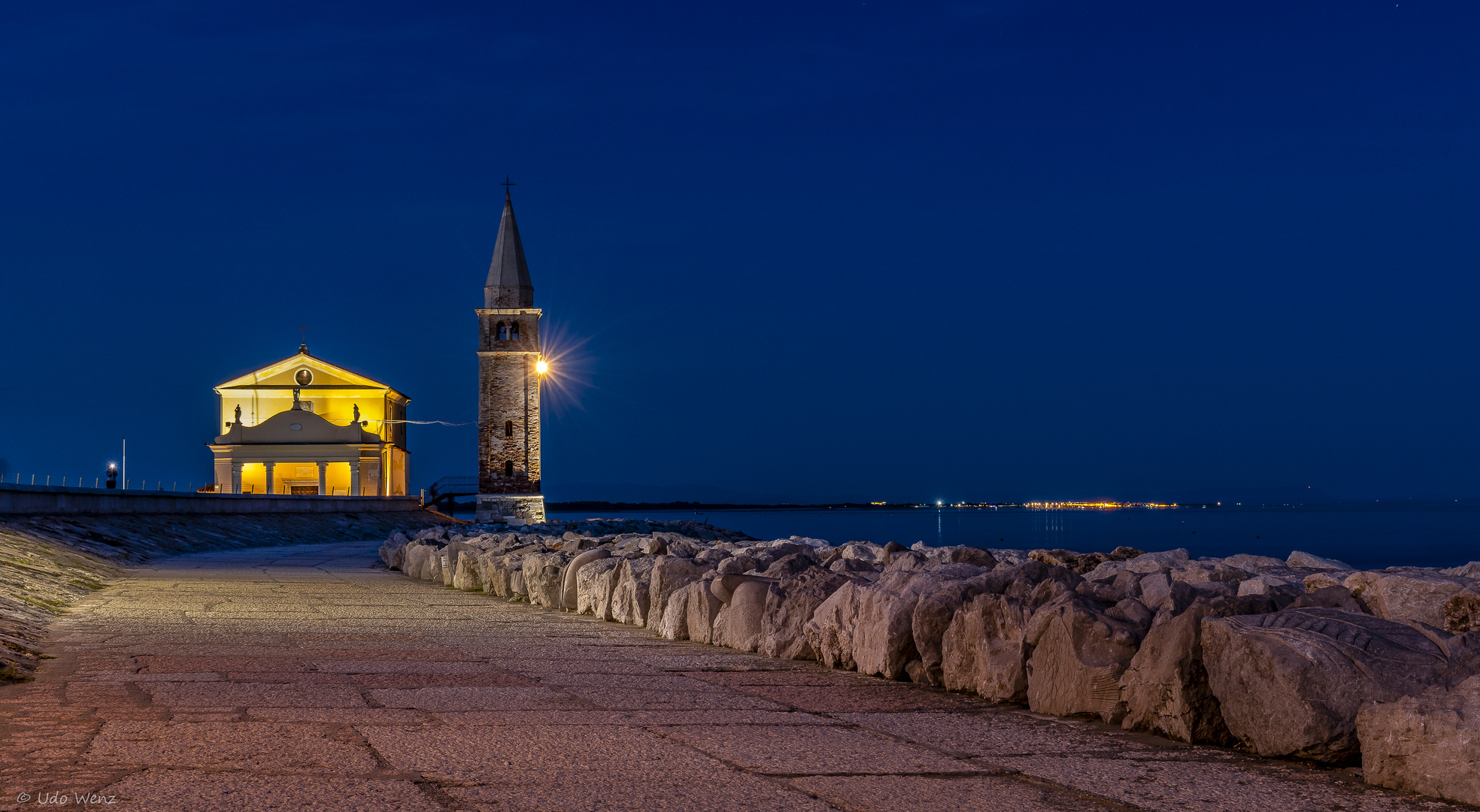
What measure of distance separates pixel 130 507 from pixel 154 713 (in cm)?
2474

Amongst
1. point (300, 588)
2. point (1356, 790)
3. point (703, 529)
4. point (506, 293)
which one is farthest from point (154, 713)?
point (506, 293)

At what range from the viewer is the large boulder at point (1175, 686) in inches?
206

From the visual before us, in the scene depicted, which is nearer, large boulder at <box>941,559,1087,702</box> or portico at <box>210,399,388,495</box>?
large boulder at <box>941,559,1087,702</box>

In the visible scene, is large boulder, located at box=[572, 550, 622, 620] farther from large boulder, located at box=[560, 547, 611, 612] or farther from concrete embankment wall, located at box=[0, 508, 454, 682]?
concrete embankment wall, located at box=[0, 508, 454, 682]

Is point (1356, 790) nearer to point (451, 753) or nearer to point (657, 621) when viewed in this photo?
point (451, 753)

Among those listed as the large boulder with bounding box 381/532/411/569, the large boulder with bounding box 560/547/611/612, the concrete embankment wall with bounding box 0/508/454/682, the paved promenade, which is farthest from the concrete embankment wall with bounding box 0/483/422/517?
the paved promenade

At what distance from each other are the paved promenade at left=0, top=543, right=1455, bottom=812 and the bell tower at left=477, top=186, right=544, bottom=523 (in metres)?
44.6

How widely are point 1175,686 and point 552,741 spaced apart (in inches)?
108

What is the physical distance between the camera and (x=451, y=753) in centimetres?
491

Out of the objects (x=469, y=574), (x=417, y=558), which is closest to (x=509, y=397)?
(x=417, y=558)

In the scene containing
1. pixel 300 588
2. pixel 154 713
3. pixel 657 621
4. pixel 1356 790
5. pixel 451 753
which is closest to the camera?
pixel 1356 790

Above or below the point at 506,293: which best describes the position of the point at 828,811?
below

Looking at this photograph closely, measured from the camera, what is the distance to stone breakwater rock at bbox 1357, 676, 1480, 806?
4109mm

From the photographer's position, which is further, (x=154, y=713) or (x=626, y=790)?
(x=154, y=713)
